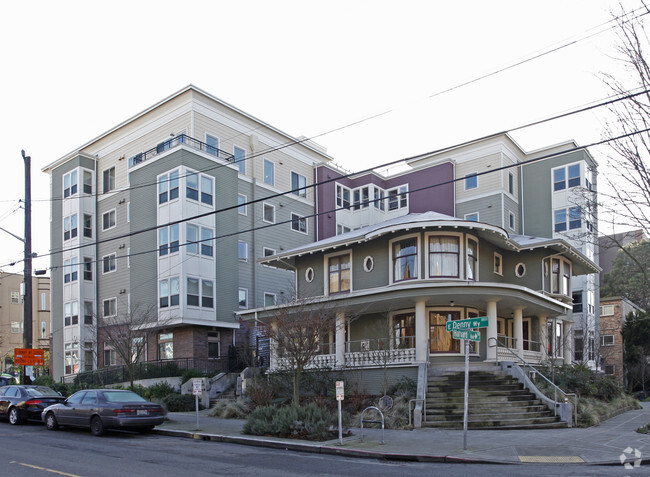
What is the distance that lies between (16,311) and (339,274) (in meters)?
56.2

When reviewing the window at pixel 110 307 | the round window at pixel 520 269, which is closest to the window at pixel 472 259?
the round window at pixel 520 269

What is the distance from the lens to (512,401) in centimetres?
2003

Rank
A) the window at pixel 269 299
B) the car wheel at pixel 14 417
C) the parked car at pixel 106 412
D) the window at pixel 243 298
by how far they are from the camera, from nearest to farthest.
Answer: the parked car at pixel 106 412, the car wheel at pixel 14 417, the window at pixel 243 298, the window at pixel 269 299

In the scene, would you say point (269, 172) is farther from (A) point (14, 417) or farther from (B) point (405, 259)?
(A) point (14, 417)

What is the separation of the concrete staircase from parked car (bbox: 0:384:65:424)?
1262 cm

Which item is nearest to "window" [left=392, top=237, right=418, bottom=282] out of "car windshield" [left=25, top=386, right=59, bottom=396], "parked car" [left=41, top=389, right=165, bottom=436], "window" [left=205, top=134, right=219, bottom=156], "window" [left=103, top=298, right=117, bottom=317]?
"parked car" [left=41, top=389, right=165, bottom=436]

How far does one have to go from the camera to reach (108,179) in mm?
41188

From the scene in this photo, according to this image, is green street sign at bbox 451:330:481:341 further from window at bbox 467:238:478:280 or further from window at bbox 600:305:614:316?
window at bbox 600:305:614:316

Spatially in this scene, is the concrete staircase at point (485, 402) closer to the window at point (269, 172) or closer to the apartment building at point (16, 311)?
the window at point (269, 172)

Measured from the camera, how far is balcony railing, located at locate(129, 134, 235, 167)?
35.4 meters

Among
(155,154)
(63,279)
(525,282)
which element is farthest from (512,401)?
(63,279)

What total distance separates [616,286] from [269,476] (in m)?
49.1

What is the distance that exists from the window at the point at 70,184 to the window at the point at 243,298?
13100 mm

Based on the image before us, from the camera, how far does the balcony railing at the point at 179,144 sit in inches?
1395
